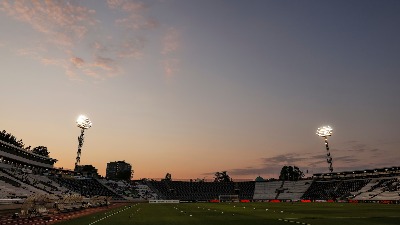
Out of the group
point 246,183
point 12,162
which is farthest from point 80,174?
point 246,183

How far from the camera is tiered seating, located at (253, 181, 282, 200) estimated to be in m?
122

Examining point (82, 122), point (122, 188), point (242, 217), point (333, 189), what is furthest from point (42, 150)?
point (242, 217)

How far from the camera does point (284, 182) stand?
129500 mm

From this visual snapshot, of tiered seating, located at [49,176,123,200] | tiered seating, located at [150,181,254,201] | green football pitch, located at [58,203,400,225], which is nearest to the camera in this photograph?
green football pitch, located at [58,203,400,225]

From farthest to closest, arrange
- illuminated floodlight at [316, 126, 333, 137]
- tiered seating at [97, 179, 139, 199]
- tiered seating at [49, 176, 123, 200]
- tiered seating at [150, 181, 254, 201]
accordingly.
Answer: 1. tiered seating at [150, 181, 254, 201]
2. tiered seating at [97, 179, 139, 199]
3. illuminated floodlight at [316, 126, 333, 137]
4. tiered seating at [49, 176, 123, 200]

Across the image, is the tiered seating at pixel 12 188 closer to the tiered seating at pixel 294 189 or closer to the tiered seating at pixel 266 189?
the tiered seating at pixel 266 189

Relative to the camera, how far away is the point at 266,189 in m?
128

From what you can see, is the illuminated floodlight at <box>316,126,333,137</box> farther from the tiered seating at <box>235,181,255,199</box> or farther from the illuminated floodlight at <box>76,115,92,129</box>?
the illuminated floodlight at <box>76,115,92,129</box>

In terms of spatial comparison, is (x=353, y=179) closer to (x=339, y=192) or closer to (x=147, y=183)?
(x=339, y=192)

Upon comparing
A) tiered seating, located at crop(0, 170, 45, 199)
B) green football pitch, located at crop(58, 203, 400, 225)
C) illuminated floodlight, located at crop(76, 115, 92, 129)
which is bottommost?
green football pitch, located at crop(58, 203, 400, 225)

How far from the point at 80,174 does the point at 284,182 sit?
251 ft

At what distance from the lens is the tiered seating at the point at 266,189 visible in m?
122

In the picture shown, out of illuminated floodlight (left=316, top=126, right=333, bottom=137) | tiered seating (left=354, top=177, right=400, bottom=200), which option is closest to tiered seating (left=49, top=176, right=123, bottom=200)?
illuminated floodlight (left=316, top=126, right=333, bottom=137)

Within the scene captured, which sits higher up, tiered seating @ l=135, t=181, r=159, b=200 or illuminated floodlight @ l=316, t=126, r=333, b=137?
illuminated floodlight @ l=316, t=126, r=333, b=137
